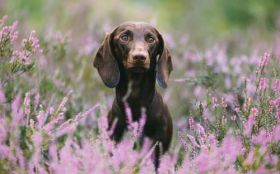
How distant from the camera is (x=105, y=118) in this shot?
3658 mm

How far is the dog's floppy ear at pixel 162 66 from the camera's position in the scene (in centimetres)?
509

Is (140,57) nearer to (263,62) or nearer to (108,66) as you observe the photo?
(108,66)

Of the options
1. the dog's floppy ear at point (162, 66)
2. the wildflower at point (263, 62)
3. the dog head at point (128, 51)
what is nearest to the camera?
the wildflower at point (263, 62)

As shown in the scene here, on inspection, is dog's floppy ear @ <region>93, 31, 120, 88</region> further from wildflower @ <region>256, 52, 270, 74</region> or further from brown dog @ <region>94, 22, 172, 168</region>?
wildflower @ <region>256, 52, 270, 74</region>

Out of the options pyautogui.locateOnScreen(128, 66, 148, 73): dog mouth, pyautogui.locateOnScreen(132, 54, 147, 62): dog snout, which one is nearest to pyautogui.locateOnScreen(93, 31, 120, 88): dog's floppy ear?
pyautogui.locateOnScreen(128, 66, 148, 73): dog mouth

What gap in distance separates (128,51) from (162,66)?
0.33m

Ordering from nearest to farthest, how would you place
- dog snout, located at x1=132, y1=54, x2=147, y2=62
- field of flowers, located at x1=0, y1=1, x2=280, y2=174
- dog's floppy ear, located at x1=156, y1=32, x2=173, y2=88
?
field of flowers, located at x1=0, y1=1, x2=280, y2=174, dog snout, located at x1=132, y1=54, x2=147, y2=62, dog's floppy ear, located at x1=156, y1=32, x2=173, y2=88

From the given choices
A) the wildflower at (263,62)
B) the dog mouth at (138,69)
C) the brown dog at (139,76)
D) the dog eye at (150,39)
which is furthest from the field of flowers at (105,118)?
the dog eye at (150,39)

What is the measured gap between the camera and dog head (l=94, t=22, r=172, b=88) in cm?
498

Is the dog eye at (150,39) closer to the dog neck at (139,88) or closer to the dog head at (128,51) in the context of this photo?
the dog head at (128,51)

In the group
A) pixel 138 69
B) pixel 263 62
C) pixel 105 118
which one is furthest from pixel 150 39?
pixel 105 118

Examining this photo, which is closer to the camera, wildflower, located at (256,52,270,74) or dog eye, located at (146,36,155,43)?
wildflower, located at (256,52,270,74)

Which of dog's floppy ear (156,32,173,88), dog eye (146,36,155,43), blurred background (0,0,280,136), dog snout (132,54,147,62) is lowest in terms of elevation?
blurred background (0,0,280,136)

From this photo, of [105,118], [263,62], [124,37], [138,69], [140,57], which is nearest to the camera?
[105,118]
